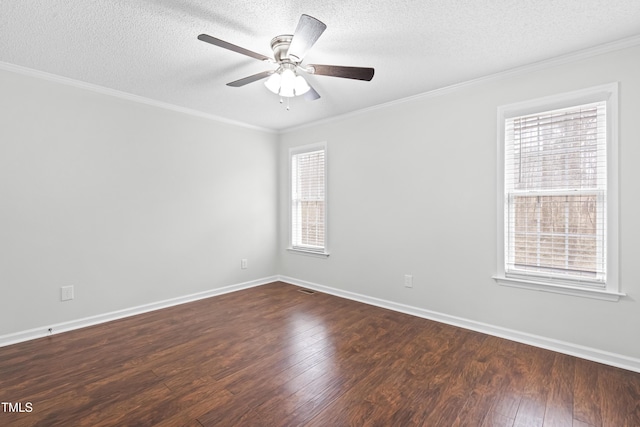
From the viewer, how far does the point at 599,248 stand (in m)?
2.43

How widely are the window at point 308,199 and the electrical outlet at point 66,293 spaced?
111 inches

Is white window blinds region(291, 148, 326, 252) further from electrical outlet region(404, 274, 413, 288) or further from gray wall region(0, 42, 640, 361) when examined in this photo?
electrical outlet region(404, 274, 413, 288)

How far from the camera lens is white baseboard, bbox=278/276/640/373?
7.61 ft

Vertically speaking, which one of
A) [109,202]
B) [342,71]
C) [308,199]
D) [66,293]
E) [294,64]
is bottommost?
[66,293]

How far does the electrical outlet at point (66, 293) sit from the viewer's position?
2.96 metres

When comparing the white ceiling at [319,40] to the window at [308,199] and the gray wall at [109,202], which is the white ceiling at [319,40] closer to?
the gray wall at [109,202]

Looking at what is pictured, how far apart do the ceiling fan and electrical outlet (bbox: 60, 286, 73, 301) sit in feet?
8.82

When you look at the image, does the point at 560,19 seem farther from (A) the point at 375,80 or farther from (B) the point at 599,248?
(B) the point at 599,248

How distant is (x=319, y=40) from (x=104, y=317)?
353cm

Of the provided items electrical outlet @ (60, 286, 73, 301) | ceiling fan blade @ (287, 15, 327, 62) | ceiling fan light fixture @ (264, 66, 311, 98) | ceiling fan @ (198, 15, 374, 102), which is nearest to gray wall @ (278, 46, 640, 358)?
ceiling fan @ (198, 15, 374, 102)

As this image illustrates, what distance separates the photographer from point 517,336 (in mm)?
2762

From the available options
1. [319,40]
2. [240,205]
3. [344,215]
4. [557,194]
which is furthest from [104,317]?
[557,194]

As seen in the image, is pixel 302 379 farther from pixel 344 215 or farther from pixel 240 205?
pixel 240 205

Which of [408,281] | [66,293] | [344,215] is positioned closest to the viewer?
[66,293]
